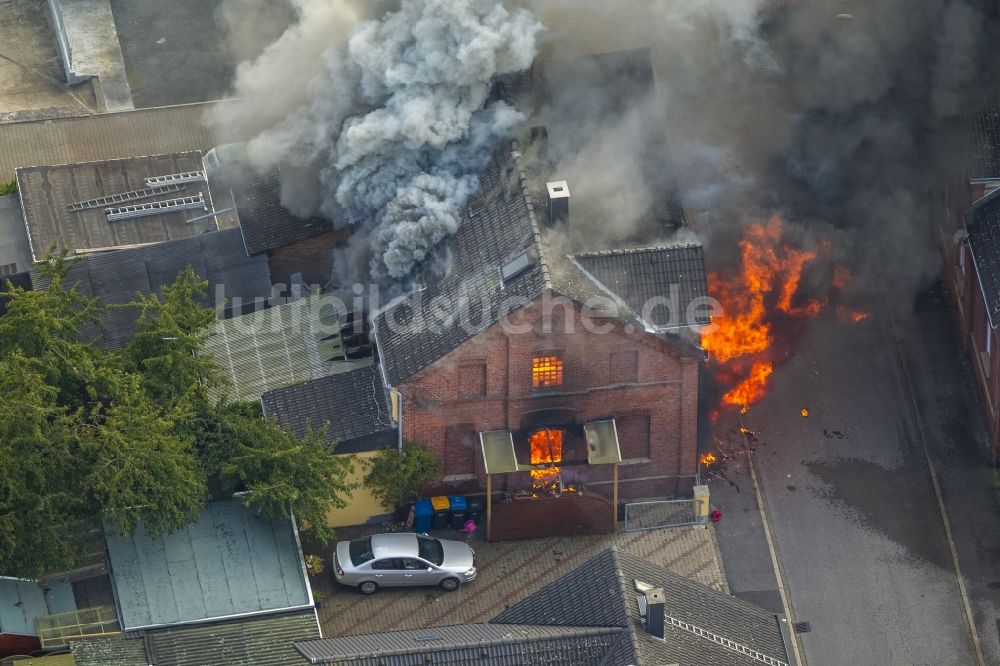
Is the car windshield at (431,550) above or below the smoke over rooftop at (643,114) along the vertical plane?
below

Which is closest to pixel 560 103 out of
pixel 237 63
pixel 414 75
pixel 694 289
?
pixel 414 75

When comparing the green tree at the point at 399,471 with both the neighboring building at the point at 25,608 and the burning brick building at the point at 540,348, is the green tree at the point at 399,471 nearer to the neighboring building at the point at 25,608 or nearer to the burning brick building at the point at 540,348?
the burning brick building at the point at 540,348

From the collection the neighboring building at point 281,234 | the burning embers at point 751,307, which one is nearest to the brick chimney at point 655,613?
the burning embers at point 751,307

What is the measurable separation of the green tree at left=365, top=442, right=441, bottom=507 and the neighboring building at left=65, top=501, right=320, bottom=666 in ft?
9.41

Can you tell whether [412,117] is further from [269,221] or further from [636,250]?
[636,250]

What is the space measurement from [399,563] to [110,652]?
28.0ft

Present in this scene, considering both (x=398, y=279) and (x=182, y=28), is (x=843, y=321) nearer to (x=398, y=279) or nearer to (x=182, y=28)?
(x=398, y=279)

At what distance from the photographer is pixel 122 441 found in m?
46.1

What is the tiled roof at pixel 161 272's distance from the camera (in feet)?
183

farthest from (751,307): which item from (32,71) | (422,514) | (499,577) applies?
(32,71)

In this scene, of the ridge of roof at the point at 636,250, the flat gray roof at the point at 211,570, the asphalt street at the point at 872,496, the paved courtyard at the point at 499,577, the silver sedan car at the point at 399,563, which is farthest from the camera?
the asphalt street at the point at 872,496

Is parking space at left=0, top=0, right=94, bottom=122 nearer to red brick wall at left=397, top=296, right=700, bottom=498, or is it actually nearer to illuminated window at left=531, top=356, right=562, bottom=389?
red brick wall at left=397, top=296, right=700, bottom=498

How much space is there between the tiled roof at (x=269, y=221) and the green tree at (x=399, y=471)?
9.11 metres

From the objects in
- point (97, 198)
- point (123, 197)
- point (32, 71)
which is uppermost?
point (32, 71)
